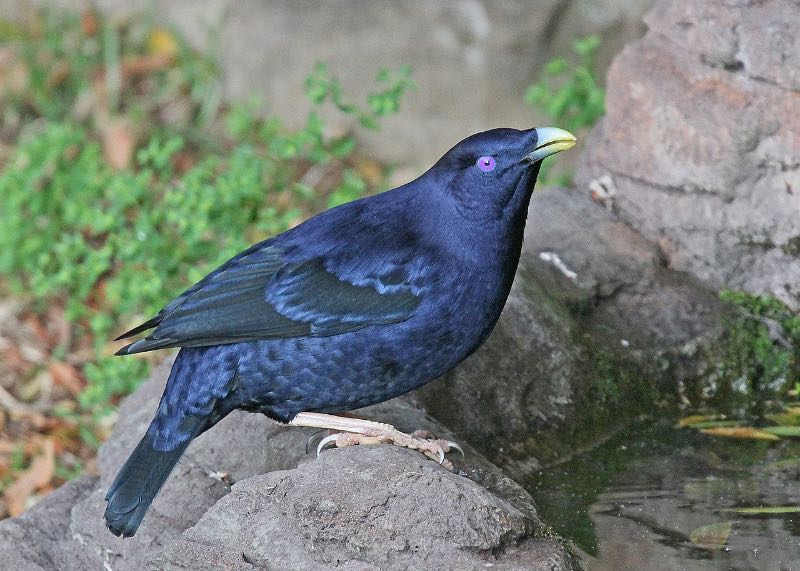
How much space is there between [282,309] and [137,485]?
2.17ft

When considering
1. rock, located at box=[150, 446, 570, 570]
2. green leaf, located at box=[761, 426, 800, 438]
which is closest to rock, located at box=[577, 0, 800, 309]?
green leaf, located at box=[761, 426, 800, 438]

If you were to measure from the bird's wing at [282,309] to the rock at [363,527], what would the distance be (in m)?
0.62

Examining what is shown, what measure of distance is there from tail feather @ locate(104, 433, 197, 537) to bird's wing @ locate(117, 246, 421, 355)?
12.1 inches

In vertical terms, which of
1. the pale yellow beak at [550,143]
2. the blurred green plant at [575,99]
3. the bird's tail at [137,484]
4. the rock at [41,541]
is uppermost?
the pale yellow beak at [550,143]

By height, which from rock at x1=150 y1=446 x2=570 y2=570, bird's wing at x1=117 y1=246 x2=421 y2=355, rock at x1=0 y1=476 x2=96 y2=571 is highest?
bird's wing at x1=117 y1=246 x2=421 y2=355

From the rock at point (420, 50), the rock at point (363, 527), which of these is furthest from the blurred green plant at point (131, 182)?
the rock at point (363, 527)

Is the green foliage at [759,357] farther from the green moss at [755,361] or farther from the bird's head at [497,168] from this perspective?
the bird's head at [497,168]

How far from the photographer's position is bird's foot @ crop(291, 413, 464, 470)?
3471mm

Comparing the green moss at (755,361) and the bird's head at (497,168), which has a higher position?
the bird's head at (497,168)

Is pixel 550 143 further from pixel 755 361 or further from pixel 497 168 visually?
pixel 755 361

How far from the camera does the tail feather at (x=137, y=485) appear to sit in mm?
3359

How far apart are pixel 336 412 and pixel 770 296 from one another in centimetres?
180

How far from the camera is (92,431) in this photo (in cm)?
564

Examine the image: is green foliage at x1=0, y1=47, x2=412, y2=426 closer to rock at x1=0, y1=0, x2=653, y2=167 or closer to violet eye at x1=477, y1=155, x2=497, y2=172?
rock at x1=0, y1=0, x2=653, y2=167
